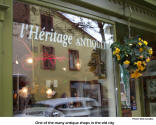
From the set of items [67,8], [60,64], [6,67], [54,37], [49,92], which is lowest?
[49,92]

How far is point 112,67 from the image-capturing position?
13.3 feet

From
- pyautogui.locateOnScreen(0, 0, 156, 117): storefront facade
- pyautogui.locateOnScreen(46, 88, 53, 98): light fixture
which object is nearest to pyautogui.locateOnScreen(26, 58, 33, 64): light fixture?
pyautogui.locateOnScreen(0, 0, 156, 117): storefront facade

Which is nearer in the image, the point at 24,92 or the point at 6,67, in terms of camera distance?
the point at 6,67

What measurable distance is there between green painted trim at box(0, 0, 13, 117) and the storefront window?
25 cm

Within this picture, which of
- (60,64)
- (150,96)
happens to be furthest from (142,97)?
(60,64)

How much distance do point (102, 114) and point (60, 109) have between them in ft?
2.87

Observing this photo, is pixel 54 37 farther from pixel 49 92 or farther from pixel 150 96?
pixel 150 96

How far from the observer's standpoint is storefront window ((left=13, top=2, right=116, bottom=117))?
318 centimetres

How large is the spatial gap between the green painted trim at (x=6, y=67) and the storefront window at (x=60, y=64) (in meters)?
0.25

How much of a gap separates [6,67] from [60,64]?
55.6 inches

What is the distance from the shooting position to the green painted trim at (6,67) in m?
Answer: 2.46

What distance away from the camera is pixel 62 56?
12.4 feet

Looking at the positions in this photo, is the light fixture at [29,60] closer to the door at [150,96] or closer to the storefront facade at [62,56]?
the storefront facade at [62,56]

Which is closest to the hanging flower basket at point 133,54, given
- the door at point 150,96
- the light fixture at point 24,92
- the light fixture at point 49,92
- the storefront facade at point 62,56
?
the storefront facade at point 62,56
